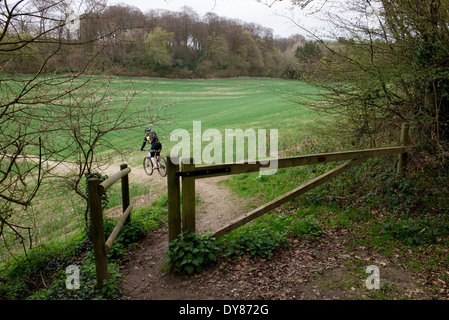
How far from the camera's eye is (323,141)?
10.6 metres

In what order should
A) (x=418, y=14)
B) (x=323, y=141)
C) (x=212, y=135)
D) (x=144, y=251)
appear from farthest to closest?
(x=212, y=135) → (x=323, y=141) → (x=418, y=14) → (x=144, y=251)

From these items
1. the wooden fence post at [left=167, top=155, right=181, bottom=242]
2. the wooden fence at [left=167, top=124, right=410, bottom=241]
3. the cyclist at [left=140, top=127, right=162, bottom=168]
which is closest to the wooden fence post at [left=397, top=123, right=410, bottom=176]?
the wooden fence at [left=167, top=124, right=410, bottom=241]

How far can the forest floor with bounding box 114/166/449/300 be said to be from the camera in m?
3.76

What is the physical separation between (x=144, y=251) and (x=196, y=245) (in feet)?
5.13

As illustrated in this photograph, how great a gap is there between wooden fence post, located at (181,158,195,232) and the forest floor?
674mm

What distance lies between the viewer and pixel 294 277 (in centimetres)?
411

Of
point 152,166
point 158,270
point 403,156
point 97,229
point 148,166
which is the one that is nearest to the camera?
point 97,229

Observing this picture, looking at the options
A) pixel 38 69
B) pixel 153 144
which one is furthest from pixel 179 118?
pixel 38 69

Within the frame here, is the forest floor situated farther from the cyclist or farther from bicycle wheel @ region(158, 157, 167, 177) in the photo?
bicycle wheel @ region(158, 157, 167, 177)

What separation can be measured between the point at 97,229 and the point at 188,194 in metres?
1.18

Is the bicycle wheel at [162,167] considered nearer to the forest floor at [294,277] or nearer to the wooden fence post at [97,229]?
the forest floor at [294,277]

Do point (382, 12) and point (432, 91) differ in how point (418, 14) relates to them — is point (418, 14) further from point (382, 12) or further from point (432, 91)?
point (432, 91)

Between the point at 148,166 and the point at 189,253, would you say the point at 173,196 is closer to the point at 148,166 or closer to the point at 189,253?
the point at 189,253

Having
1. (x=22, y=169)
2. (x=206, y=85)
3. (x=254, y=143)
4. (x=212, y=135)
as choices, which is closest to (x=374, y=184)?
(x=22, y=169)
